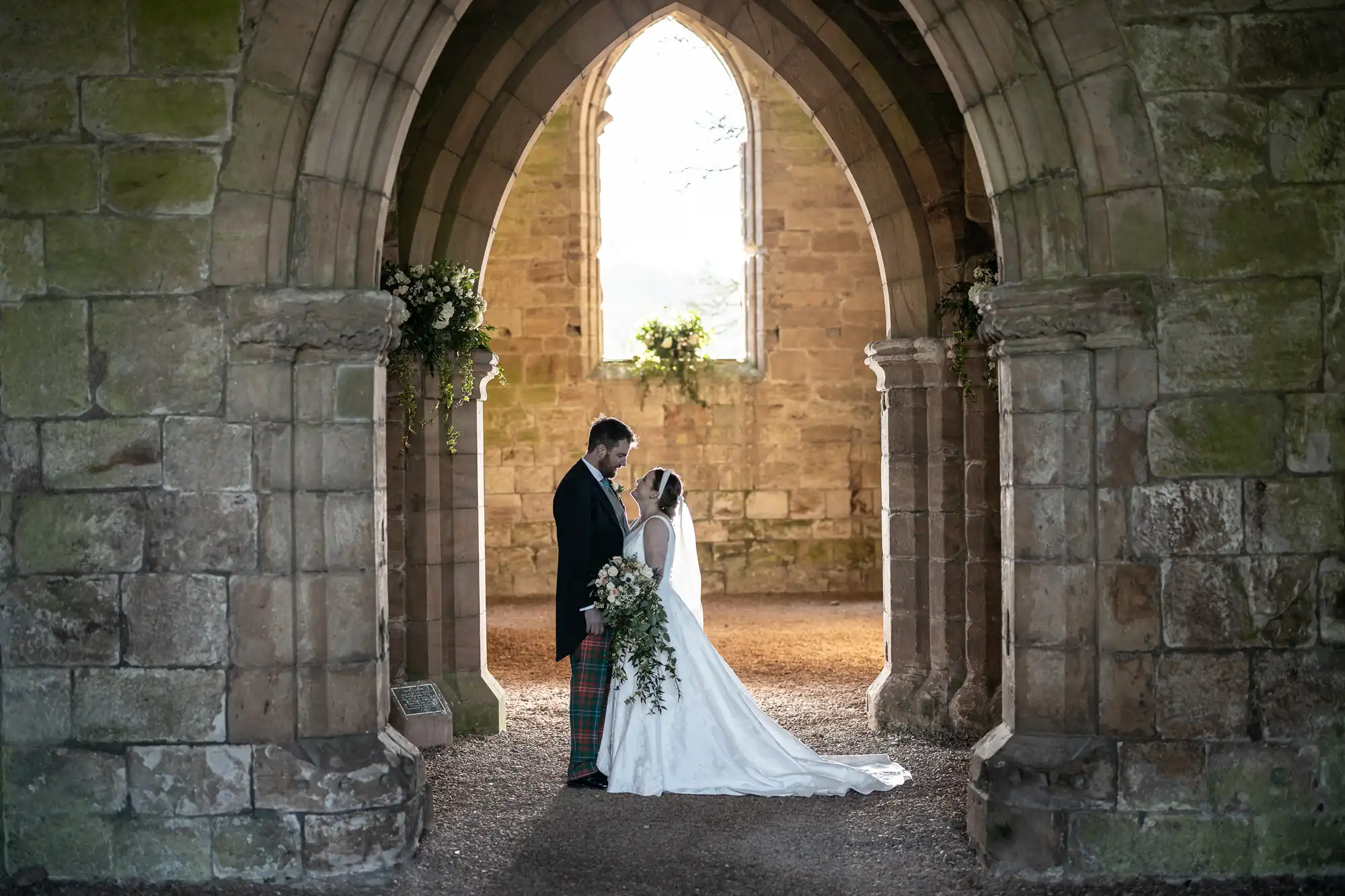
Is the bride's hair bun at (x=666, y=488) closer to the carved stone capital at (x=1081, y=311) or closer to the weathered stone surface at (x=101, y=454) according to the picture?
the carved stone capital at (x=1081, y=311)

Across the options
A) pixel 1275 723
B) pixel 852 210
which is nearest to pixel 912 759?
pixel 1275 723

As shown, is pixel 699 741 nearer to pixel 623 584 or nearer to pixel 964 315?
pixel 623 584

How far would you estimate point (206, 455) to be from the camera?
4.32 metres

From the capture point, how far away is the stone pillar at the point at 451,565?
695 centimetres

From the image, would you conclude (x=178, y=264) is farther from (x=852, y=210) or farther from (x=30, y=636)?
(x=852, y=210)

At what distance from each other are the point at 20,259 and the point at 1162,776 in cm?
426

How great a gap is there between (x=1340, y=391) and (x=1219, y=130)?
980mm

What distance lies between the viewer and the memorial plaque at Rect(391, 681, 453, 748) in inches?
253

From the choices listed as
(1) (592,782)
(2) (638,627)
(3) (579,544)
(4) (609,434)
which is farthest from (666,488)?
(1) (592,782)

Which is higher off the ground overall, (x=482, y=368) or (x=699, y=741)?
(x=482, y=368)

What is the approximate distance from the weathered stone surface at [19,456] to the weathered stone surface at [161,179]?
0.82 meters

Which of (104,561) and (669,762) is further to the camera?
(669,762)

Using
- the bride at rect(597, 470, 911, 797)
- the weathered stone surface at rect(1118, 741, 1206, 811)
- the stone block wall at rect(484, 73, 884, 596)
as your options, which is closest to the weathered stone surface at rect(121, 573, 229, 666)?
the bride at rect(597, 470, 911, 797)

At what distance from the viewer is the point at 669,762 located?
546 centimetres
